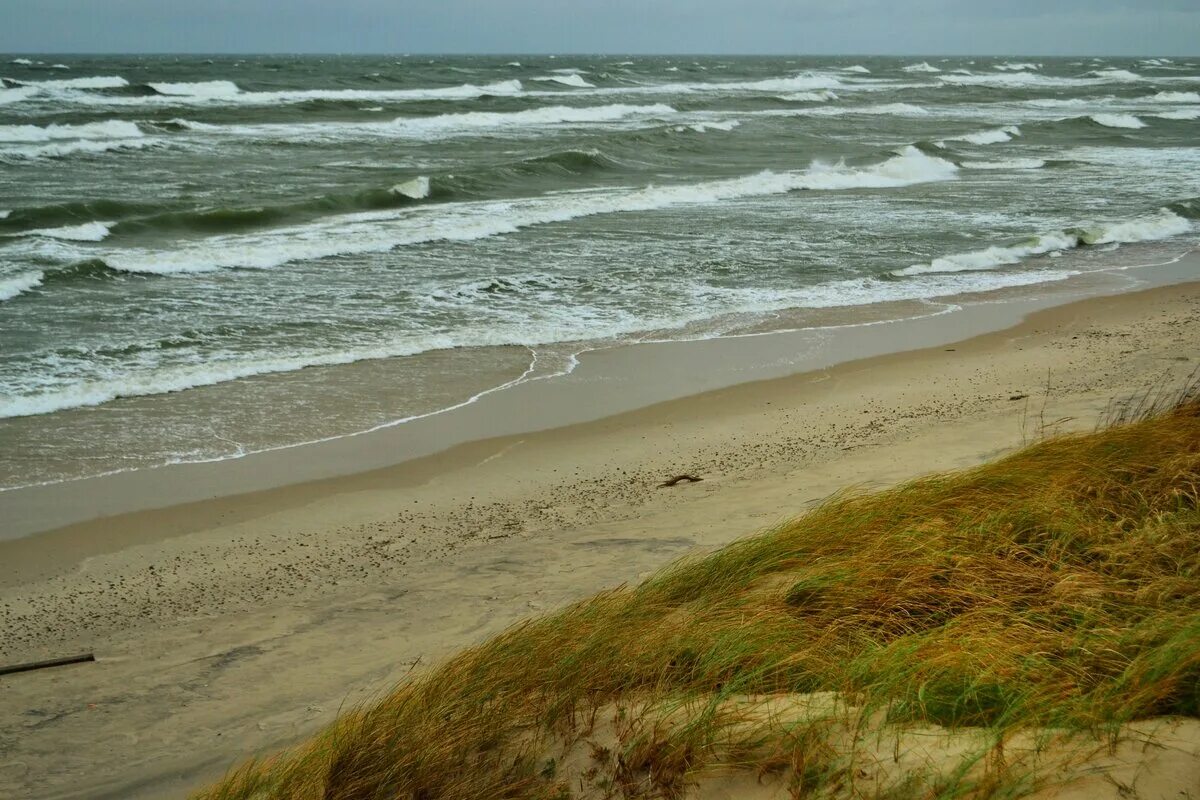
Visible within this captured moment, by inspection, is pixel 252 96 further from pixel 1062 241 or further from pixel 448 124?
pixel 1062 241

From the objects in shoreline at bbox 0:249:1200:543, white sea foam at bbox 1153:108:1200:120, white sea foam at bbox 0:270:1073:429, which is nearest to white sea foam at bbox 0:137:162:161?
white sea foam at bbox 0:270:1073:429

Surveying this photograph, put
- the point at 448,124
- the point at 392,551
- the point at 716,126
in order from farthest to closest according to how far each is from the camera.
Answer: the point at 448,124
the point at 716,126
the point at 392,551

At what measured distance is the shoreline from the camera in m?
7.34

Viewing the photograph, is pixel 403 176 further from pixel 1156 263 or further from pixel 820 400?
pixel 820 400

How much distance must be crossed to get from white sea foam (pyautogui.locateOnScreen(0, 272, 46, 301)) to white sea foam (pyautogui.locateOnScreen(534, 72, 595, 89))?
5747 centimetres

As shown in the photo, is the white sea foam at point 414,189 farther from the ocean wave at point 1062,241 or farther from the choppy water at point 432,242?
the ocean wave at point 1062,241

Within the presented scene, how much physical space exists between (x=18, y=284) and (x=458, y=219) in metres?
7.70

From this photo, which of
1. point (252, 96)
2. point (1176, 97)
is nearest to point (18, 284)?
point (252, 96)

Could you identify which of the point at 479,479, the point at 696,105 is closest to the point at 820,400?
the point at 479,479

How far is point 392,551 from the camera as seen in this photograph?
6.41 meters

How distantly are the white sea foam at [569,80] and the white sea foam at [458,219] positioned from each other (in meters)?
44.7

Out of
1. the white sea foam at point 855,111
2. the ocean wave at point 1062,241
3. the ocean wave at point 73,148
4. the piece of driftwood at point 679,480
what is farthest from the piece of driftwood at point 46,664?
the white sea foam at point 855,111

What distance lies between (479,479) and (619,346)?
3799mm

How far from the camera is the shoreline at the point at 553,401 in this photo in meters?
7.34
